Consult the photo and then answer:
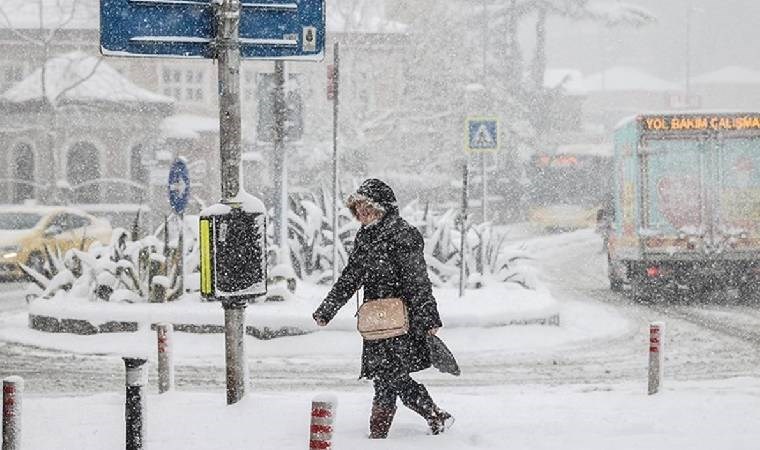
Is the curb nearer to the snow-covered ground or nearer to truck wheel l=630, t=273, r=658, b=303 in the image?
the snow-covered ground

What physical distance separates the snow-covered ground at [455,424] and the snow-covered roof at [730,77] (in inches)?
4284

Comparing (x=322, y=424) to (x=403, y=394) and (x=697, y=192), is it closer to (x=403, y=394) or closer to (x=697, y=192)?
(x=403, y=394)

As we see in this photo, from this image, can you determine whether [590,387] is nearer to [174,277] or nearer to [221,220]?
[221,220]

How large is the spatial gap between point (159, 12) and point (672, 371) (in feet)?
20.7

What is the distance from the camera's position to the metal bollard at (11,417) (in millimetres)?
6391

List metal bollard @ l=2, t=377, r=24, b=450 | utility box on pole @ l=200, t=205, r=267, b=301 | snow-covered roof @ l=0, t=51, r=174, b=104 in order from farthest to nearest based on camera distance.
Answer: snow-covered roof @ l=0, t=51, r=174, b=104 → utility box on pole @ l=200, t=205, r=267, b=301 → metal bollard @ l=2, t=377, r=24, b=450

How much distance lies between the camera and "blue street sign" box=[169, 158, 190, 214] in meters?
13.7

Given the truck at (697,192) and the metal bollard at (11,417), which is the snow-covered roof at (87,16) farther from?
the metal bollard at (11,417)

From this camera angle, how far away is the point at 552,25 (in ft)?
452

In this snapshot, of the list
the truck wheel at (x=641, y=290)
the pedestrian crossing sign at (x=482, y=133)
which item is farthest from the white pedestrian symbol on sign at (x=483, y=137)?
the truck wheel at (x=641, y=290)

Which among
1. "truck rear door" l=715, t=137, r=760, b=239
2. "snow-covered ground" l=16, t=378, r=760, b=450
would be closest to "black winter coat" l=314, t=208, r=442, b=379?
"snow-covered ground" l=16, t=378, r=760, b=450

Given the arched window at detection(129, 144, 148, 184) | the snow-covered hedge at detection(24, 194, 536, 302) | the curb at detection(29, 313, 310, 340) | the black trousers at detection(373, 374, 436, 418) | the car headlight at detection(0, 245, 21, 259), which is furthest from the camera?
the arched window at detection(129, 144, 148, 184)

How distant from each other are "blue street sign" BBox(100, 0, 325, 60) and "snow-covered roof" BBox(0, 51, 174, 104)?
111 ft

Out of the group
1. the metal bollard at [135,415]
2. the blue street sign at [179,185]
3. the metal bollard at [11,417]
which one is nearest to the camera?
the metal bollard at [135,415]
